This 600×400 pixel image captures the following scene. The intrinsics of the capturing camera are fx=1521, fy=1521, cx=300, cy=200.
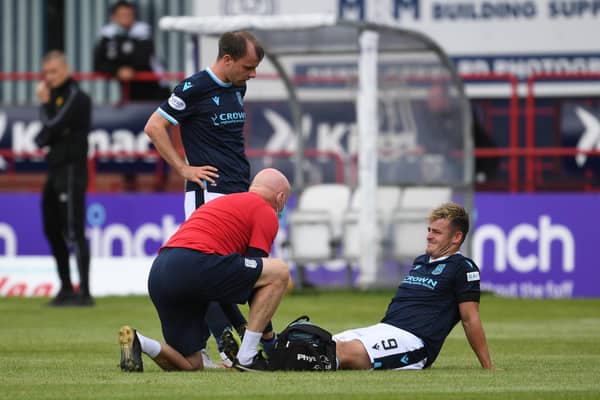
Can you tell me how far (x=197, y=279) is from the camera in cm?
864

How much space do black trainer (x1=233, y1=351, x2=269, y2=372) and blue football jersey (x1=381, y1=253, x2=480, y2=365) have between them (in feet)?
2.82

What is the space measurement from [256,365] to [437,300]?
3.94ft

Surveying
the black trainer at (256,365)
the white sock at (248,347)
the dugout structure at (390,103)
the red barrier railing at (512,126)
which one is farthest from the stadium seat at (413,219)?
the white sock at (248,347)

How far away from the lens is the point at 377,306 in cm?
1602

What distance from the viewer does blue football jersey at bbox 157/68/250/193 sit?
992 centimetres

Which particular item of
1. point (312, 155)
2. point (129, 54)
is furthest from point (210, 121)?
point (129, 54)

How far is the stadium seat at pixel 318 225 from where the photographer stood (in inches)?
725

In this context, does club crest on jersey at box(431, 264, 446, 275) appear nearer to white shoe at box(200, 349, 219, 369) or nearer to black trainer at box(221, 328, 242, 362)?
black trainer at box(221, 328, 242, 362)

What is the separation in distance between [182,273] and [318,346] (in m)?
1.02

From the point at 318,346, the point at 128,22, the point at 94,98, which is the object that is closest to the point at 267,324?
the point at 318,346

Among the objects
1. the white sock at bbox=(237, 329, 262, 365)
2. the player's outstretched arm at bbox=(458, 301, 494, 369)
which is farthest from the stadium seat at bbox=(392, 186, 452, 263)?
the white sock at bbox=(237, 329, 262, 365)

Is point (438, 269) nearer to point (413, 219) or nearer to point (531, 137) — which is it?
point (413, 219)

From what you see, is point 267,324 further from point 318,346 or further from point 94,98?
point 94,98

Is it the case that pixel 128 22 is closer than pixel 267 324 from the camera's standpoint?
No
